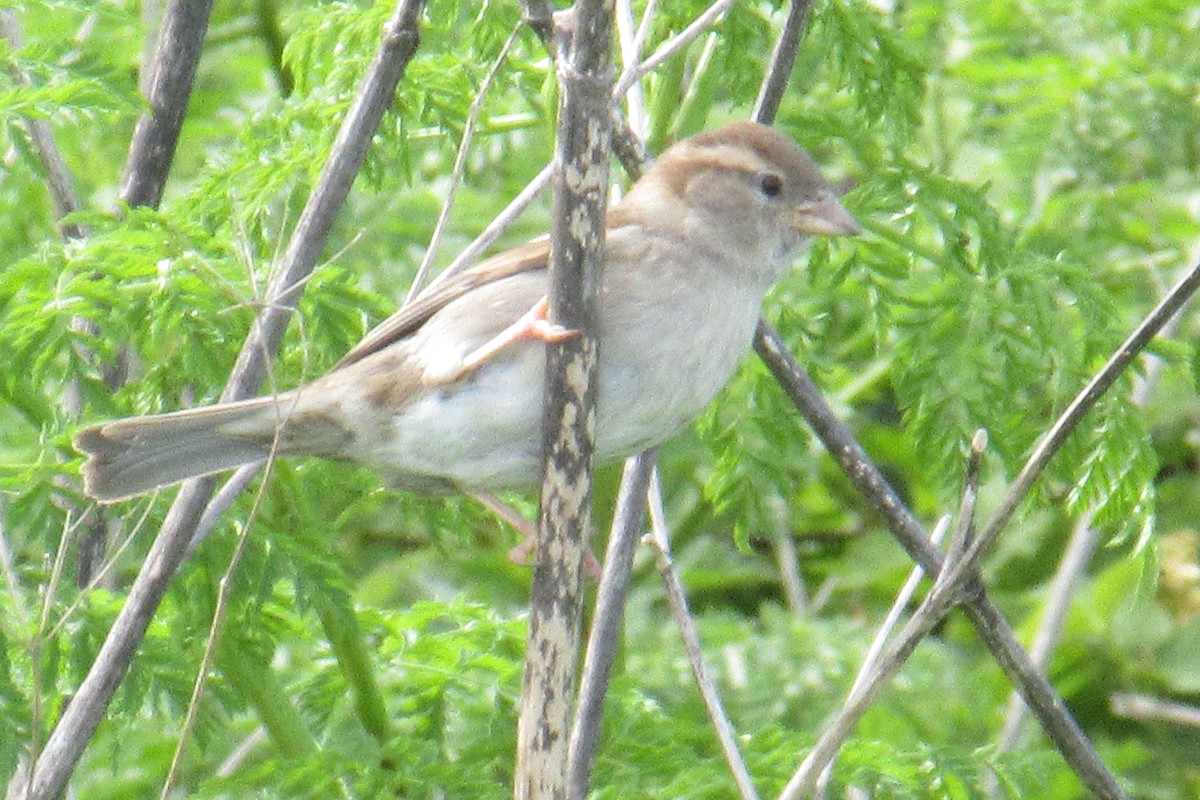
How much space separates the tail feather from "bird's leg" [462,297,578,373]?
32cm

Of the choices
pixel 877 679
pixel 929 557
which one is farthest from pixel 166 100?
pixel 877 679

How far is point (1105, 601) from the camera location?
501 centimetres

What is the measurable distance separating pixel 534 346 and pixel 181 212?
0.71 meters

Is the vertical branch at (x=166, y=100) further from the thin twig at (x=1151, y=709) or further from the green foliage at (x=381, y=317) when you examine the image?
the thin twig at (x=1151, y=709)

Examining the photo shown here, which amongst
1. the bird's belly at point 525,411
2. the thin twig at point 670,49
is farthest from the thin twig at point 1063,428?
the thin twig at point 670,49

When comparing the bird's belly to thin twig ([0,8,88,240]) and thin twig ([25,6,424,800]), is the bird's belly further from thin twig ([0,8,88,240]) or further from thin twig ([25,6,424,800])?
thin twig ([0,8,88,240])

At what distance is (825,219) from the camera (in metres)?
3.11

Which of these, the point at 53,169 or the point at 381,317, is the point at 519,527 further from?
the point at 53,169

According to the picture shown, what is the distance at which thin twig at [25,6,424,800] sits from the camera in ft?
A: 7.91

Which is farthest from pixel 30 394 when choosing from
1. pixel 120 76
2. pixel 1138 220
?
pixel 1138 220

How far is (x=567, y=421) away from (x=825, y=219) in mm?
943

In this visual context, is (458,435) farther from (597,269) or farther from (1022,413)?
(1022,413)

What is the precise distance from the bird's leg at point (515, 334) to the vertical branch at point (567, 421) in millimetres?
181

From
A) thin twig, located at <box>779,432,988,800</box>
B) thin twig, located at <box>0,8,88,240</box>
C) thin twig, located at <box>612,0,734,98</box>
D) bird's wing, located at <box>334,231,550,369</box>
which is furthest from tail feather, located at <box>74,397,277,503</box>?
thin twig, located at <box>779,432,988,800</box>
